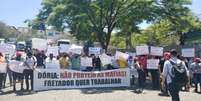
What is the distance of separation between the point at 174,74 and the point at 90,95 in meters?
6.93

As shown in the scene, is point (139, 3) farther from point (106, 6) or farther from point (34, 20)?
point (34, 20)

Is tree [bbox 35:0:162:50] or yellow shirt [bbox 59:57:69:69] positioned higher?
tree [bbox 35:0:162:50]

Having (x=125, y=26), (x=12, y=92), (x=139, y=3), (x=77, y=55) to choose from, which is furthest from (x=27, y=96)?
(x=125, y=26)

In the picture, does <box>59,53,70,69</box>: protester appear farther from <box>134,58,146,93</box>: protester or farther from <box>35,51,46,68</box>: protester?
→ <box>134,58,146,93</box>: protester

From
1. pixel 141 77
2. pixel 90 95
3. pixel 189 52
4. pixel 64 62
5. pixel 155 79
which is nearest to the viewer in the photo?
pixel 90 95

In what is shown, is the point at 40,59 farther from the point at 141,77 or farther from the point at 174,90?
the point at 174,90

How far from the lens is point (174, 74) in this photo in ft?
40.1

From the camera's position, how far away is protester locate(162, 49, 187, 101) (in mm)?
12219

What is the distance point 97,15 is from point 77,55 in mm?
7235

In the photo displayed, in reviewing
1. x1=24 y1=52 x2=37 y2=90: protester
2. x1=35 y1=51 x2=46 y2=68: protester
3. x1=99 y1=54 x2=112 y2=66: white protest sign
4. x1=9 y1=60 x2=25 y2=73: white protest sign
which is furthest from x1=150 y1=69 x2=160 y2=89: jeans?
x1=9 y1=60 x2=25 y2=73: white protest sign

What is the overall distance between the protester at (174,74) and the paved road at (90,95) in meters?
5.27

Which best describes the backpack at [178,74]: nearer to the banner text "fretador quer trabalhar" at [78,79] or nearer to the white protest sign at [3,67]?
the banner text "fretador quer trabalhar" at [78,79]

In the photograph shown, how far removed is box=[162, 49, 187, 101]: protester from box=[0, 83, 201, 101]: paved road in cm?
527

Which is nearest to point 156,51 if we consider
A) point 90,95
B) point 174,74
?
point 90,95
